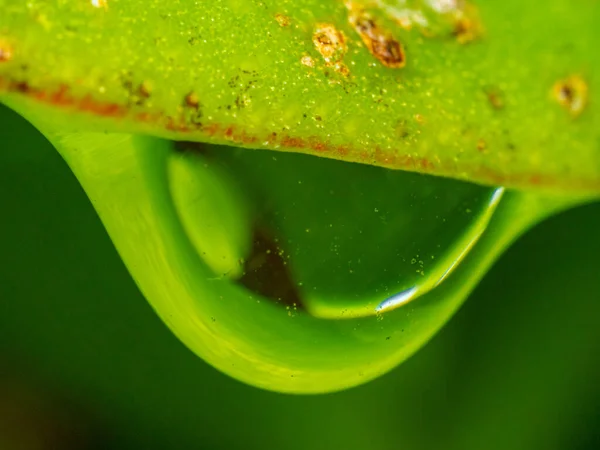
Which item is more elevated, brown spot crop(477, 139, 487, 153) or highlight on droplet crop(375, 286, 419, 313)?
brown spot crop(477, 139, 487, 153)

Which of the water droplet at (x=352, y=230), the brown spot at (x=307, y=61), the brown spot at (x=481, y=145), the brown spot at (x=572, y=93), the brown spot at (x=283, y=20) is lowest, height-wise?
the water droplet at (x=352, y=230)

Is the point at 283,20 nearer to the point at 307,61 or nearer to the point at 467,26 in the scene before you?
the point at 307,61

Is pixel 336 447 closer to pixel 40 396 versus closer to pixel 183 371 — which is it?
pixel 183 371

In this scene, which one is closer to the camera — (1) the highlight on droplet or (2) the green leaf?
(2) the green leaf

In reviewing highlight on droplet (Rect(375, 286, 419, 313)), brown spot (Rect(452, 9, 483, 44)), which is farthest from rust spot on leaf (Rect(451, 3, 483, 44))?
highlight on droplet (Rect(375, 286, 419, 313))

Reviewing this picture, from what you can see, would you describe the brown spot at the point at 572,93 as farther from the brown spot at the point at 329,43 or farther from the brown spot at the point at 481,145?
the brown spot at the point at 329,43

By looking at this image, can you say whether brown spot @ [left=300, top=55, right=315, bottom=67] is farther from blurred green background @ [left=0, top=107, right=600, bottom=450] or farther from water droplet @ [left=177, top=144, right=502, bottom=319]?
blurred green background @ [left=0, top=107, right=600, bottom=450]

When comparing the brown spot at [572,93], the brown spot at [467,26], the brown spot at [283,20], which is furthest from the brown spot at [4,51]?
the brown spot at [572,93]

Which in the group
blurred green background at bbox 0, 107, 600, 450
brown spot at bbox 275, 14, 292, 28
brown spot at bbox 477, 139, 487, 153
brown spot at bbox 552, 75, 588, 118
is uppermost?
Result: brown spot at bbox 275, 14, 292, 28
